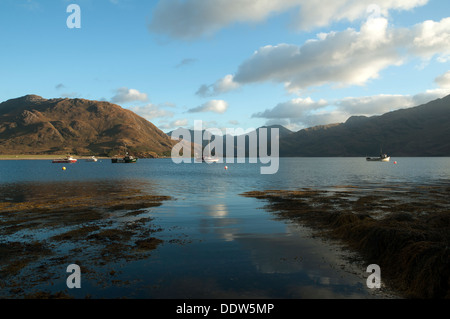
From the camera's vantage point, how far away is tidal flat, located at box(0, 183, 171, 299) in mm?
14117

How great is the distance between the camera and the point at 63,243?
20.4 metres

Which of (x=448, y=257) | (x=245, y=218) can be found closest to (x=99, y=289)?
(x=448, y=257)

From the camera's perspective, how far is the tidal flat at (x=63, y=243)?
1412 cm
